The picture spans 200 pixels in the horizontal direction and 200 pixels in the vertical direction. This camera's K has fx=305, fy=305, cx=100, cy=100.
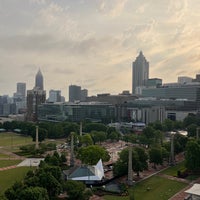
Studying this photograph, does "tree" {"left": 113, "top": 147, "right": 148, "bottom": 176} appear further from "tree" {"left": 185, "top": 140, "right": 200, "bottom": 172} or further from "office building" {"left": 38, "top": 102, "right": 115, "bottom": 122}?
"office building" {"left": 38, "top": 102, "right": 115, "bottom": 122}

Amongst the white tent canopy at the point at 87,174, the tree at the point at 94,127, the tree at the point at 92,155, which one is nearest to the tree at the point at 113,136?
the tree at the point at 94,127

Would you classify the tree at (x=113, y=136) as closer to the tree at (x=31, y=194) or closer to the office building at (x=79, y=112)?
the office building at (x=79, y=112)

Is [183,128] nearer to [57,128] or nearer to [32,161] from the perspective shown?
[57,128]

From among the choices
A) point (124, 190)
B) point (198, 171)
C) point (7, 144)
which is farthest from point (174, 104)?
point (124, 190)

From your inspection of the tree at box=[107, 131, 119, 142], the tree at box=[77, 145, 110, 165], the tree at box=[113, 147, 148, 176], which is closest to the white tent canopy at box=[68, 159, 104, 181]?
the tree at box=[113, 147, 148, 176]

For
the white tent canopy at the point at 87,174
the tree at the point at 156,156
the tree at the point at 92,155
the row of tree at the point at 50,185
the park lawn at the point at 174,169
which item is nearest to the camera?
the row of tree at the point at 50,185

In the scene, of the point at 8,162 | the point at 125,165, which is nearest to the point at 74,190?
the point at 125,165
